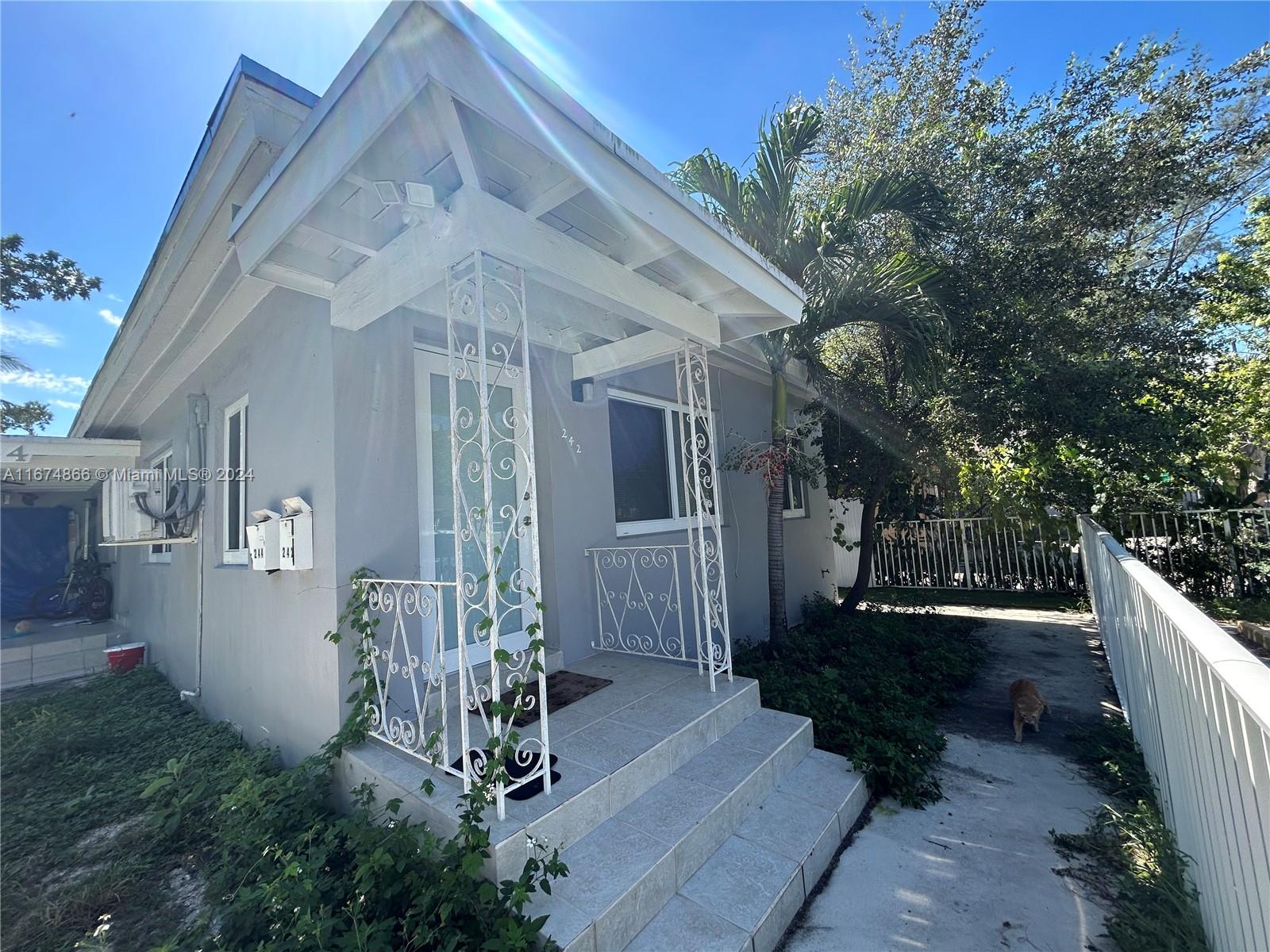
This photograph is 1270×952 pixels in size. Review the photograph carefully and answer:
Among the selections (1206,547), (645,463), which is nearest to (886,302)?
(645,463)

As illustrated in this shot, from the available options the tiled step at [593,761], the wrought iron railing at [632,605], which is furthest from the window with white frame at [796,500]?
the tiled step at [593,761]

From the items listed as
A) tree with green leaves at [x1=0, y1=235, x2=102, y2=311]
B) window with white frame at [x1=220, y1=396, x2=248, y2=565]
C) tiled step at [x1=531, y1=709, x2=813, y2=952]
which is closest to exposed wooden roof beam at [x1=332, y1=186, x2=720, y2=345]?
window with white frame at [x1=220, y1=396, x2=248, y2=565]

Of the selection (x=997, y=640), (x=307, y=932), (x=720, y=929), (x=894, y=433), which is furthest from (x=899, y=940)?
(x=997, y=640)

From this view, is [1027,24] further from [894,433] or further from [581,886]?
[581,886]

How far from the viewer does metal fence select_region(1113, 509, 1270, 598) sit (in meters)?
7.05

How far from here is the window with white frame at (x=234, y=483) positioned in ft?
13.9

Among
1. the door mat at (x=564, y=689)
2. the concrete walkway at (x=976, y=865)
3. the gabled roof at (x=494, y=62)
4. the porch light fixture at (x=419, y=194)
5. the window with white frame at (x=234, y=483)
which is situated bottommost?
the concrete walkway at (x=976, y=865)

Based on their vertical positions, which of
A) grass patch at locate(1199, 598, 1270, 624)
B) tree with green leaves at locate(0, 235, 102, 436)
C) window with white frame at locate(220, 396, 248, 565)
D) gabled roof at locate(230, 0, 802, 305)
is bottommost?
grass patch at locate(1199, 598, 1270, 624)

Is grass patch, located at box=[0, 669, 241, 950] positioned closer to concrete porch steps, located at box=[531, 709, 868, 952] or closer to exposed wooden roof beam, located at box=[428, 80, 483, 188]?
concrete porch steps, located at box=[531, 709, 868, 952]

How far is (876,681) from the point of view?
4.63m

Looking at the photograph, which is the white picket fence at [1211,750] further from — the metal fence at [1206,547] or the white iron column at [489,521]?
the metal fence at [1206,547]

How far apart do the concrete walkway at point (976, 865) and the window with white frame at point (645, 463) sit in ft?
9.08

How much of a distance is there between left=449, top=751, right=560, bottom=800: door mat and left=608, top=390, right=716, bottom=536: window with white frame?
8.19 ft

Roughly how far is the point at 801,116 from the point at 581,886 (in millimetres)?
5890
